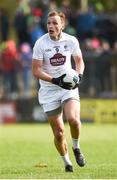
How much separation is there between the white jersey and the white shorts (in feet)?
0.40

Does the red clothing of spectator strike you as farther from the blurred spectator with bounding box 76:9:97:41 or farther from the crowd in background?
the blurred spectator with bounding box 76:9:97:41

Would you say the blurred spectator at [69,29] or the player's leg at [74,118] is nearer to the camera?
the player's leg at [74,118]

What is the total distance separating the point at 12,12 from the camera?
29609 mm

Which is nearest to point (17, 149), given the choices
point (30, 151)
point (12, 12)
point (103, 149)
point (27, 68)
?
point (30, 151)

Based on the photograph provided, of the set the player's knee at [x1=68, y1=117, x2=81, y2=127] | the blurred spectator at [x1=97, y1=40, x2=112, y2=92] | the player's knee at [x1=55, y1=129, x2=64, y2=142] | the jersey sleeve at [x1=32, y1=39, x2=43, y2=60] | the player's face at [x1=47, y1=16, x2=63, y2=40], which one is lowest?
the blurred spectator at [x1=97, y1=40, x2=112, y2=92]

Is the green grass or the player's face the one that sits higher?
the player's face

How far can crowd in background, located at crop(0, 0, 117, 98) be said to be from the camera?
27.6 meters

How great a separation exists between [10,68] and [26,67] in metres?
0.59

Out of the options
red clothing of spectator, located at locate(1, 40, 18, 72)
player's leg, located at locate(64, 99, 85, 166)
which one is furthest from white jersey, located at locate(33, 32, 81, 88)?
red clothing of spectator, located at locate(1, 40, 18, 72)

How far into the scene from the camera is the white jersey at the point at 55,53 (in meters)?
13.1

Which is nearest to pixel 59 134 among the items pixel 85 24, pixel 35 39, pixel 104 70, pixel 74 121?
pixel 74 121

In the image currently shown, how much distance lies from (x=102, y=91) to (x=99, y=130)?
264 cm

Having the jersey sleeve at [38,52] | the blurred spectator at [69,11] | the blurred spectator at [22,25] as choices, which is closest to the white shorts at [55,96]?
the jersey sleeve at [38,52]

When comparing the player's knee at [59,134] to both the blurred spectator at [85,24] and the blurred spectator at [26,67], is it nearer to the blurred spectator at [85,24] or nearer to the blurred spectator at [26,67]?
the blurred spectator at [26,67]
